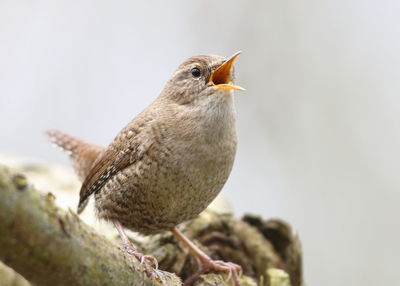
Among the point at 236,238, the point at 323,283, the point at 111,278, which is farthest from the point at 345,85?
the point at 111,278

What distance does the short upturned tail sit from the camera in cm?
432

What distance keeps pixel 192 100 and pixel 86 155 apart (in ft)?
3.84

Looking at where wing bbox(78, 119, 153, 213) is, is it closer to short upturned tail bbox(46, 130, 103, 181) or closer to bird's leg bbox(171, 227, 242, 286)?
short upturned tail bbox(46, 130, 103, 181)

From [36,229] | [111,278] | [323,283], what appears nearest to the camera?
[36,229]

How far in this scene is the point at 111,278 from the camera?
6.54ft

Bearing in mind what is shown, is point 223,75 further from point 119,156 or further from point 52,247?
point 52,247

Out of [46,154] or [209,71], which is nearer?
[209,71]

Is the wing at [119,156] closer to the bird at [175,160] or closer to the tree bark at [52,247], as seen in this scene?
the bird at [175,160]

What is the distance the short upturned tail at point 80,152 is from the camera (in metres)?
4.32

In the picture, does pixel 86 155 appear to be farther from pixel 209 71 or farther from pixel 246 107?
pixel 246 107

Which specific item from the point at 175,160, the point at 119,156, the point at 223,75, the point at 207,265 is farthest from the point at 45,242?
the point at 223,75

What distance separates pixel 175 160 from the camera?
10.7 ft

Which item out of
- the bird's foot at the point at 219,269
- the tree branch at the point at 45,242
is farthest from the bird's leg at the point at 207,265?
the tree branch at the point at 45,242

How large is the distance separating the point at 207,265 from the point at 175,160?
82 cm
